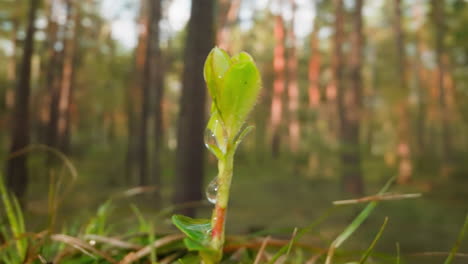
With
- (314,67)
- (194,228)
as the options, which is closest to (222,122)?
(194,228)

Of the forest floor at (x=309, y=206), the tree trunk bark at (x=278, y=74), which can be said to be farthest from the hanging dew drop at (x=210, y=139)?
the tree trunk bark at (x=278, y=74)

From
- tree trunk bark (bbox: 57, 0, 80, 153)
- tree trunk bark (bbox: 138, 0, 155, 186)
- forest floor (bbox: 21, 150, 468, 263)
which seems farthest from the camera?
tree trunk bark (bbox: 57, 0, 80, 153)

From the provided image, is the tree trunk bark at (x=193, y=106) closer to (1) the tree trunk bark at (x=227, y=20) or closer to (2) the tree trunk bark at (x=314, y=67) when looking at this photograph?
(1) the tree trunk bark at (x=227, y=20)

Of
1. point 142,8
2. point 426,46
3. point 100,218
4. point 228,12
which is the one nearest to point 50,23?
point 142,8

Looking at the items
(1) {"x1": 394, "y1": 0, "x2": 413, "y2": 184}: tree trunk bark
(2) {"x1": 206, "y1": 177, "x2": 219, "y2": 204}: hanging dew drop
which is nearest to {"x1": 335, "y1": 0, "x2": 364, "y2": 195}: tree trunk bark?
(1) {"x1": 394, "y1": 0, "x2": 413, "y2": 184}: tree trunk bark

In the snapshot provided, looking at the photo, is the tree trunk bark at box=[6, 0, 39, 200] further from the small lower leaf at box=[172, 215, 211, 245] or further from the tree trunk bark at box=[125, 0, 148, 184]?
the small lower leaf at box=[172, 215, 211, 245]
